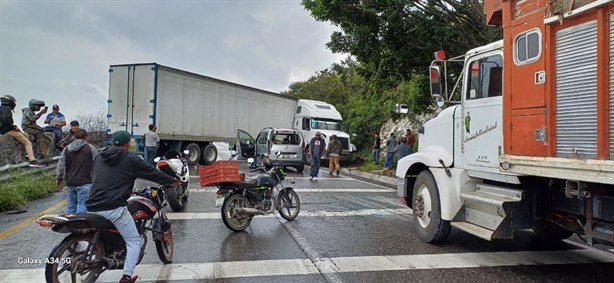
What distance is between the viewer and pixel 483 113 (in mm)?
5324

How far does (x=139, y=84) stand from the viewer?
15531mm

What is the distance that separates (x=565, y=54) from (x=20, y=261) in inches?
253

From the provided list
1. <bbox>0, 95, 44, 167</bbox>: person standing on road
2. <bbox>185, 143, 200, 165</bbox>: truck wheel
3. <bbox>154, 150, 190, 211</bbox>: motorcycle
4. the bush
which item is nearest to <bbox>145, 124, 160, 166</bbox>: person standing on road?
<bbox>185, 143, 200, 165</bbox>: truck wheel

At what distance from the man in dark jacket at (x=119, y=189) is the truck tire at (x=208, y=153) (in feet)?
47.1

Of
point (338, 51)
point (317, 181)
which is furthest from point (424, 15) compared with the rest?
point (317, 181)

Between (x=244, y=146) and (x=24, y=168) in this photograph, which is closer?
(x=24, y=168)

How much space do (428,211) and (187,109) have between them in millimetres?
12887

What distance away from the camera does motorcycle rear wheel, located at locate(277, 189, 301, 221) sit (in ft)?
24.8

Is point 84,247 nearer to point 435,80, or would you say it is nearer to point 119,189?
point 119,189

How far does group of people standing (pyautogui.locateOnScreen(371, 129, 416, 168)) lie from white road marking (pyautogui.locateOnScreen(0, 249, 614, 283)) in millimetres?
7696

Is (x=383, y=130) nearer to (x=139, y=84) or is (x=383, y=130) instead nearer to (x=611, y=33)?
(x=139, y=84)

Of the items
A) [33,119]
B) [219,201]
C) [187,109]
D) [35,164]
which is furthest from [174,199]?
[187,109]

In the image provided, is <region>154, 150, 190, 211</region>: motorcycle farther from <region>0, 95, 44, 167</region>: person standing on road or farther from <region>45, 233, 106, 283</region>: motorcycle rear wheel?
<region>0, 95, 44, 167</region>: person standing on road

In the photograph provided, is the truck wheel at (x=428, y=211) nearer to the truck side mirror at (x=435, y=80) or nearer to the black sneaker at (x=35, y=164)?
the truck side mirror at (x=435, y=80)
